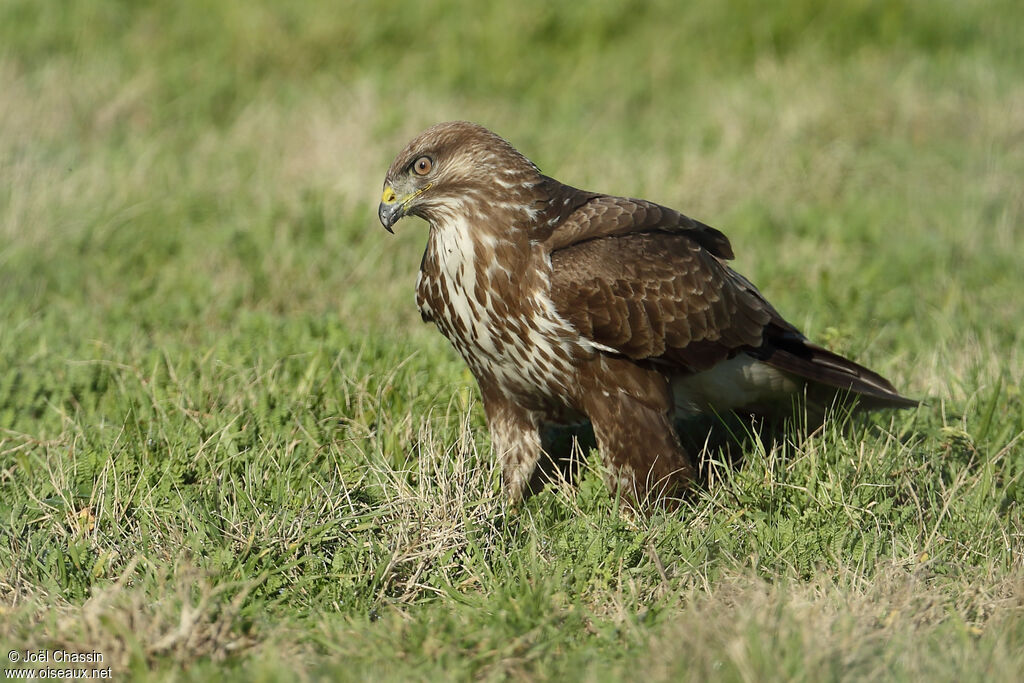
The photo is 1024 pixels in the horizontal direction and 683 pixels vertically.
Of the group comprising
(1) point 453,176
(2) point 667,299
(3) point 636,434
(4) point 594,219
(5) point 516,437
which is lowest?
(5) point 516,437

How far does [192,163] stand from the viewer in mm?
7965

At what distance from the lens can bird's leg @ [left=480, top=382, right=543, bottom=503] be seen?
4586 mm

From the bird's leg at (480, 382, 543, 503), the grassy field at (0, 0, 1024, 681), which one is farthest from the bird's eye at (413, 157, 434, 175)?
the grassy field at (0, 0, 1024, 681)

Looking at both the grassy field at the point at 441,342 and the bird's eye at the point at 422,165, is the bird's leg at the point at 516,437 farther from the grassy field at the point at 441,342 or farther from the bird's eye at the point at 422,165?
the bird's eye at the point at 422,165

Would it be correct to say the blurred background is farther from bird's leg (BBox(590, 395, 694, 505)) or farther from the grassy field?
bird's leg (BBox(590, 395, 694, 505))

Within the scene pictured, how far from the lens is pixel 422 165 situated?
14.1 ft

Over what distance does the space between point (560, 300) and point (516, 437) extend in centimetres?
70

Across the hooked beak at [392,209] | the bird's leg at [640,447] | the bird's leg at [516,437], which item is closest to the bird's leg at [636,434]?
the bird's leg at [640,447]

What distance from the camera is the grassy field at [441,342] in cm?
350

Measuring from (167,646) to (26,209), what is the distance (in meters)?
4.18

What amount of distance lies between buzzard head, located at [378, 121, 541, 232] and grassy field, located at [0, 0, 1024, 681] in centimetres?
87

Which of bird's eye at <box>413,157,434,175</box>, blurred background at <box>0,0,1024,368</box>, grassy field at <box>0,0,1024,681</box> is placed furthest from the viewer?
blurred background at <box>0,0,1024,368</box>

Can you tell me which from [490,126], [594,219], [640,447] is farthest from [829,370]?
[490,126]

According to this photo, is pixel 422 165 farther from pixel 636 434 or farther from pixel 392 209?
pixel 636 434
